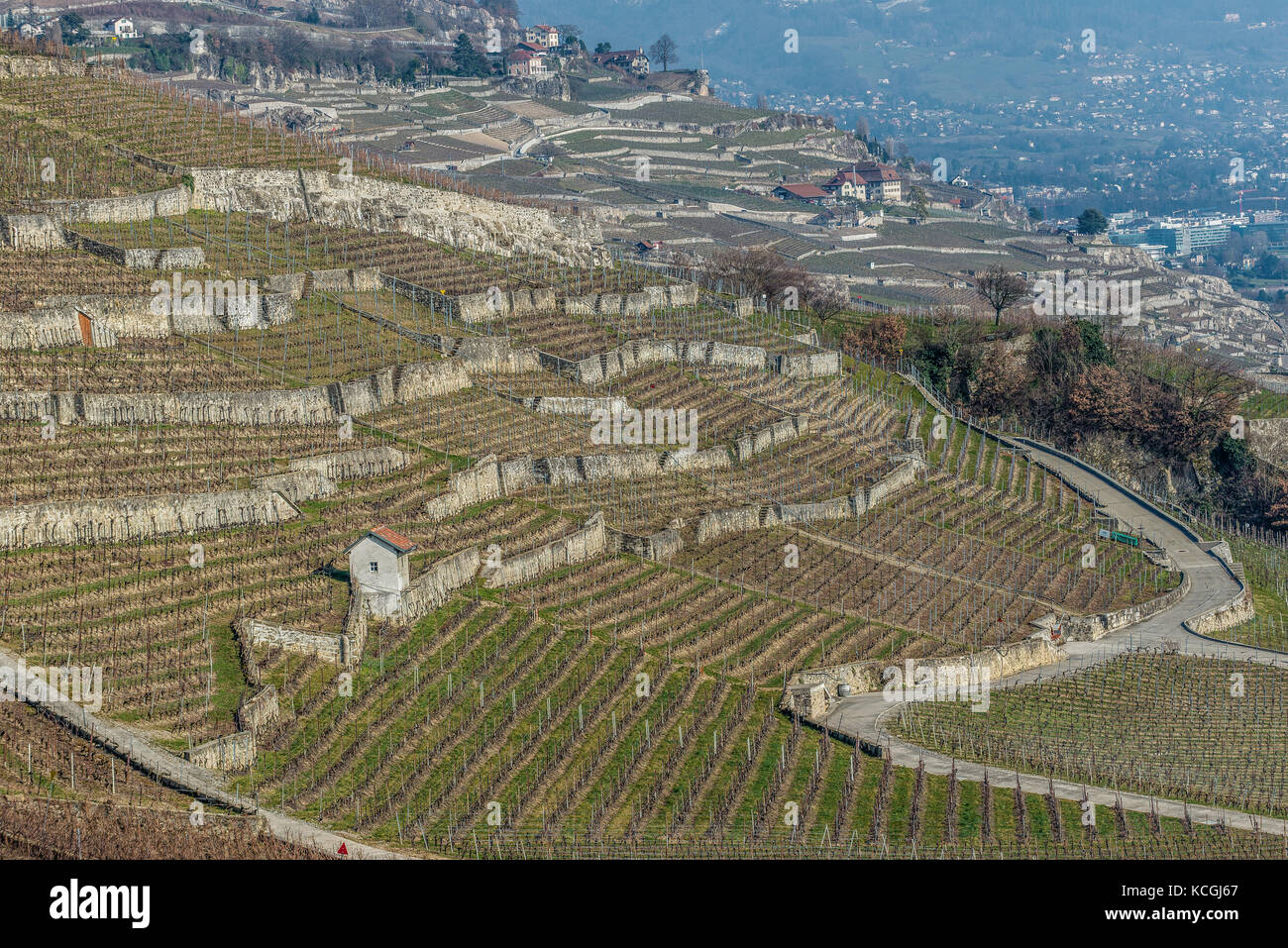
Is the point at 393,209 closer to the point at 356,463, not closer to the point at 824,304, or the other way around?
the point at 824,304

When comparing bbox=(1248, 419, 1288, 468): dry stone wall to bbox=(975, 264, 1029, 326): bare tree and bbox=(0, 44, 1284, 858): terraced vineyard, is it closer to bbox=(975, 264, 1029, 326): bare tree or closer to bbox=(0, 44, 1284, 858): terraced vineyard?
bbox=(975, 264, 1029, 326): bare tree

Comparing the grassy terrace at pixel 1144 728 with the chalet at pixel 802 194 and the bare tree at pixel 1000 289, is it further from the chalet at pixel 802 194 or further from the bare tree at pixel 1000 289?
the chalet at pixel 802 194

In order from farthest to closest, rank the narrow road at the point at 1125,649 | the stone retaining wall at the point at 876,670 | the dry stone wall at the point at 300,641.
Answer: the stone retaining wall at the point at 876,670 → the narrow road at the point at 1125,649 → the dry stone wall at the point at 300,641

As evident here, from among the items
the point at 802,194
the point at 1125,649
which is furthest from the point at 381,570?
the point at 802,194

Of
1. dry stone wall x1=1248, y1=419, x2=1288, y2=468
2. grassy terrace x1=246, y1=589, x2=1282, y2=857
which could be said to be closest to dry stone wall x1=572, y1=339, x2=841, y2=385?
dry stone wall x1=1248, y1=419, x2=1288, y2=468

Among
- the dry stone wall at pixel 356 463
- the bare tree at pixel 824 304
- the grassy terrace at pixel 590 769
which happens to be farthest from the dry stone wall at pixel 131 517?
the bare tree at pixel 824 304

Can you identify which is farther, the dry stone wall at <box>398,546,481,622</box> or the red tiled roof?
the dry stone wall at <box>398,546,481,622</box>
